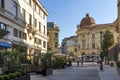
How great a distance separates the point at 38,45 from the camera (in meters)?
57.3

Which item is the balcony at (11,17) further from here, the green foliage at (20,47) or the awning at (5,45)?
the green foliage at (20,47)

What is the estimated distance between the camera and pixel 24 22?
4550 centimetres

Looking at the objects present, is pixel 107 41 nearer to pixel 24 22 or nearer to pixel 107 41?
pixel 107 41

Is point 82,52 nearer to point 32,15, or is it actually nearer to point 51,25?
point 51,25

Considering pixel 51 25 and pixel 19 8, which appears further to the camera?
pixel 51 25

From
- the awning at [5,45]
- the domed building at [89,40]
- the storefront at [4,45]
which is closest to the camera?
the awning at [5,45]

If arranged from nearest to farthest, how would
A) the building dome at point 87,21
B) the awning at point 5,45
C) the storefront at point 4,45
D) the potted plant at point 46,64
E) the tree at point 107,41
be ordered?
the potted plant at point 46,64 → the awning at point 5,45 → the storefront at point 4,45 → the tree at point 107,41 → the building dome at point 87,21

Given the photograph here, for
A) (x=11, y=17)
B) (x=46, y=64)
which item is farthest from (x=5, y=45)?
(x=46, y=64)

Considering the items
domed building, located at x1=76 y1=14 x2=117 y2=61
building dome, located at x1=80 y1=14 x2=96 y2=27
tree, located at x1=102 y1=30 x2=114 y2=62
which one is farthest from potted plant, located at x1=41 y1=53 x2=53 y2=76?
building dome, located at x1=80 y1=14 x2=96 y2=27

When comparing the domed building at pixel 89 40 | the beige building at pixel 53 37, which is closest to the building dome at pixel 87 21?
the domed building at pixel 89 40

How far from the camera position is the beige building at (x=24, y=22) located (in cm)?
3641

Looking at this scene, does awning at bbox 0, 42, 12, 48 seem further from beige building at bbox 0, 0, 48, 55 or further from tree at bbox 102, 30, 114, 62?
tree at bbox 102, 30, 114, 62

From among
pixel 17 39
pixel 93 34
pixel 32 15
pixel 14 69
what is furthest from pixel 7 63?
pixel 93 34

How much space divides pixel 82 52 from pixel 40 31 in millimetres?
63021
